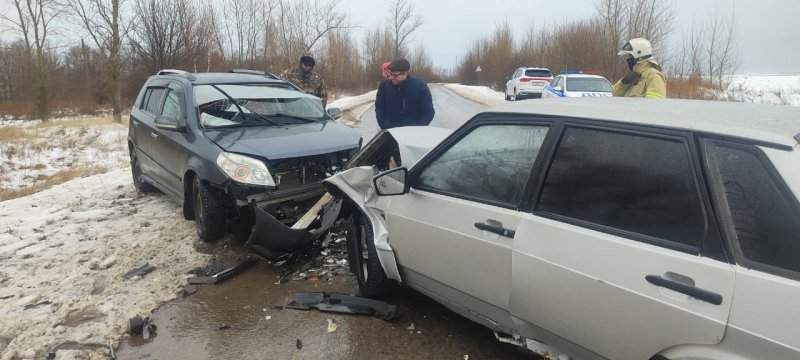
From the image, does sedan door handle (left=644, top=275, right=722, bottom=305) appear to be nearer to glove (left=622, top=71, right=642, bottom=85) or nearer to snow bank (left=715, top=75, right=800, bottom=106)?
glove (left=622, top=71, right=642, bottom=85)

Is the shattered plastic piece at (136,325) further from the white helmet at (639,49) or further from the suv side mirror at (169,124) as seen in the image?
the white helmet at (639,49)

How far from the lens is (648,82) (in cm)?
479

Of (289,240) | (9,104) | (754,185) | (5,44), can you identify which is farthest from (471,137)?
(5,44)

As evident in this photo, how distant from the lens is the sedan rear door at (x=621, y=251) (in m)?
1.83

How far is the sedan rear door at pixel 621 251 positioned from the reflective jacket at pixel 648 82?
9.40ft

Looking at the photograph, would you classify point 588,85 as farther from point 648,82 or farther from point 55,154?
point 55,154

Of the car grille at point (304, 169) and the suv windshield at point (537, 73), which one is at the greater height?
the suv windshield at point (537, 73)

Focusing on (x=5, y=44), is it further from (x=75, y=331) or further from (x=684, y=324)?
(x=684, y=324)

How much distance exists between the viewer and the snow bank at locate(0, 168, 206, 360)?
3.42 meters

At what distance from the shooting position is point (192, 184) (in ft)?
17.3

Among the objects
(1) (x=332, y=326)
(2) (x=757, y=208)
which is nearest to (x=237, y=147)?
(1) (x=332, y=326)

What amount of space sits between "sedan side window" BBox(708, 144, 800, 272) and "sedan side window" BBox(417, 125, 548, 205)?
2.85ft

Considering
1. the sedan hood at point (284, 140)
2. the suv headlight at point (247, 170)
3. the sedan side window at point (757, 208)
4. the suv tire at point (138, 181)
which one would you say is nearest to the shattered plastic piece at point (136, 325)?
the suv headlight at point (247, 170)

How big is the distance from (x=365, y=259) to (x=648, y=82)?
3.25 metres
